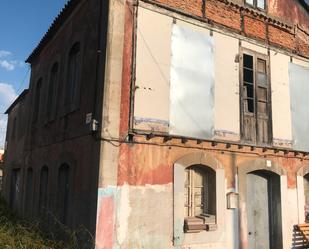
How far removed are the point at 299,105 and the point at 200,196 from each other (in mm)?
4685

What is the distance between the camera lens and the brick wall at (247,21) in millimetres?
9492

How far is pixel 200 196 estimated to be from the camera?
9.08m

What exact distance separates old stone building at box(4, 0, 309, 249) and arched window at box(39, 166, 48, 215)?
0.22 ft

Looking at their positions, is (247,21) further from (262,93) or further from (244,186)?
(244,186)

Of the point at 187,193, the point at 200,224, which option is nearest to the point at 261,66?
the point at 187,193

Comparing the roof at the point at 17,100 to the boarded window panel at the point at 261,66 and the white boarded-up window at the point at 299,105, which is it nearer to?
the boarded window panel at the point at 261,66

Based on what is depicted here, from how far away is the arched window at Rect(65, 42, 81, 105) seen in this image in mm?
9829

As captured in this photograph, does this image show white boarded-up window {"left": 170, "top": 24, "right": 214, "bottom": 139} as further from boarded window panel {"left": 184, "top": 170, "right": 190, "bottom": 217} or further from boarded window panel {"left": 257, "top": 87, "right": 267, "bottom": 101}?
boarded window panel {"left": 257, "top": 87, "right": 267, "bottom": 101}

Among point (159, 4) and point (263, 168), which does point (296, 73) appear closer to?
point (263, 168)

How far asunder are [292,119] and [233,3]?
12.7 feet

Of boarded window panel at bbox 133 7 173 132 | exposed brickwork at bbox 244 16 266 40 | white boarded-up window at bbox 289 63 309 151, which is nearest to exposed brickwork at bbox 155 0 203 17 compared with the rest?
boarded window panel at bbox 133 7 173 132

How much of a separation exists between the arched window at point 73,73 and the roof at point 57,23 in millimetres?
1224

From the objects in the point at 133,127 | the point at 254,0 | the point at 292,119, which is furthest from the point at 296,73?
the point at 133,127

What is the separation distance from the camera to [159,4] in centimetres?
877
